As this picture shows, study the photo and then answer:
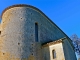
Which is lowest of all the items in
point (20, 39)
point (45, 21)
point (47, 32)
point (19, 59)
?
point (19, 59)

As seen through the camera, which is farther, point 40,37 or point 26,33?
point 40,37

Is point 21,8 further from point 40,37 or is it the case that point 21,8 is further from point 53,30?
point 53,30

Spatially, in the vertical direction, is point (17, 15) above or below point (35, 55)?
above

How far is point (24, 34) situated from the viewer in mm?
13539

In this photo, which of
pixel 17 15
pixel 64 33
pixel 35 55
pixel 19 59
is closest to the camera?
pixel 19 59

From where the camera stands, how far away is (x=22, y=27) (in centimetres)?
1388

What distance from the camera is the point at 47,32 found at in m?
15.8

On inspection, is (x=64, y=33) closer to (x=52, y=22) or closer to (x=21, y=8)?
(x=52, y=22)

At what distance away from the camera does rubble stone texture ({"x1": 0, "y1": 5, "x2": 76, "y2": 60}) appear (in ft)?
41.5

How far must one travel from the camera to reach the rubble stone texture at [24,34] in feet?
41.5

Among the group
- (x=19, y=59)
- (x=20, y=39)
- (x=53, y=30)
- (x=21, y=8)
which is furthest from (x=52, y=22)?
(x=19, y=59)

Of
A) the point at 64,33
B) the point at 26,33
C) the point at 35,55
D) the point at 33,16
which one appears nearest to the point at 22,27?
the point at 26,33

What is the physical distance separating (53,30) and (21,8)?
15.7 feet

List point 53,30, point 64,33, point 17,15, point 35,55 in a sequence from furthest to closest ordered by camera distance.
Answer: point 64,33 → point 53,30 → point 17,15 → point 35,55
